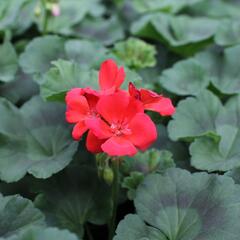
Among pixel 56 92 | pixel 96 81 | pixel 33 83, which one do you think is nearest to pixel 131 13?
pixel 33 83

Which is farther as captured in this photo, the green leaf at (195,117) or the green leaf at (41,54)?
the green leaf at (41,54)

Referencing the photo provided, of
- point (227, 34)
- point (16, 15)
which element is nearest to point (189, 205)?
Result: point (227, 34)

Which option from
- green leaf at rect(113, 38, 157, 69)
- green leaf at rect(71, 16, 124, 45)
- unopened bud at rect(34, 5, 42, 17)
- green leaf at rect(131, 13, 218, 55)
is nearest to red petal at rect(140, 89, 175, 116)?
green leaf at rect(113, 38, 157, 69)

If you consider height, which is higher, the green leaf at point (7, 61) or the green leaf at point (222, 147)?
the green leaf at point (7, 61)

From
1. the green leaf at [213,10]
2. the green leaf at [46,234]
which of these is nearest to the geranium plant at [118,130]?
the green leaf at [46,234]

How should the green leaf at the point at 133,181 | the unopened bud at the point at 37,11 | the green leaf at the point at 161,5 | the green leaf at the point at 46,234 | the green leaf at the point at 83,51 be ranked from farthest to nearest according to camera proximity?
the green leaf at the point at 161,5, the unopened bud at the point at 37,11, the green leaf at the point at 83,51, the green leaf at the point at 133,181, the green leaf at the point at 46,234

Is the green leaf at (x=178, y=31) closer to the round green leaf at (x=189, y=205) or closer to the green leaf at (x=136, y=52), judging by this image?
the green leaf at (x=136, y=52)

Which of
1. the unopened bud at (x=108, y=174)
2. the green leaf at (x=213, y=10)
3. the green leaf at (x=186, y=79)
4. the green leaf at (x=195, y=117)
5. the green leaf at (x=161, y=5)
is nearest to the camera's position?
the unopened bud at (x=108, y=174)
